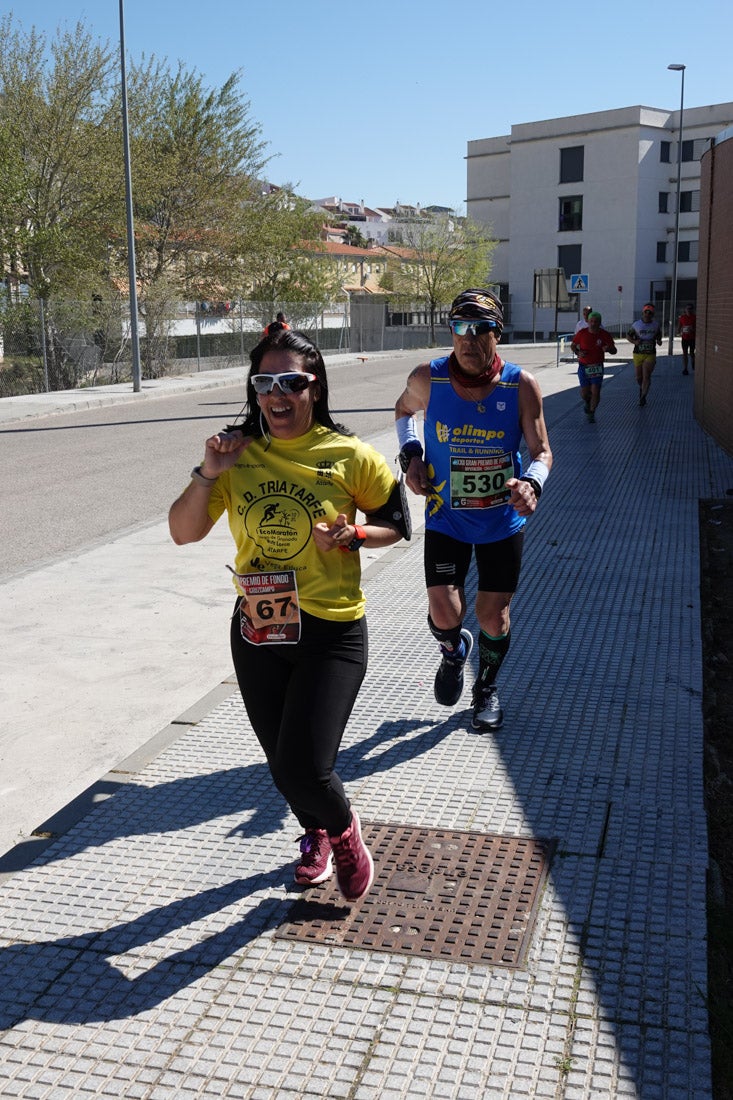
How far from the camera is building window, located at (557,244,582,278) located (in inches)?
2822

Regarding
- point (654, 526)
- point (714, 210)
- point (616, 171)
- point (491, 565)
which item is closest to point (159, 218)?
point (714, 210)

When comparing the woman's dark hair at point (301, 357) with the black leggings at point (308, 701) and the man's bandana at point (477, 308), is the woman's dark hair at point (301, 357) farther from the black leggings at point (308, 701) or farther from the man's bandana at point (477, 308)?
the man's bandana at point (477, 308)

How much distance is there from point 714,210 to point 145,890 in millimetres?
14225

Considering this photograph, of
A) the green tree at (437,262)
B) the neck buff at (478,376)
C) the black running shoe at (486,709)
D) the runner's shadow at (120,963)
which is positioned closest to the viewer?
the runner's shadow at (120,963)

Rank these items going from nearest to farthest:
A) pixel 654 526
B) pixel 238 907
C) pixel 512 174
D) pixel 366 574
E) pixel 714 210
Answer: pixel 238 907 → pixel 366 574 → pixel 654 526 → pixel 714 210 → pixel 512 174

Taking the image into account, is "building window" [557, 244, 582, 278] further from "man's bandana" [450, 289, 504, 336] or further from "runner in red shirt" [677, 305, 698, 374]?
"man's bandana" [450, 289, 504, 336]

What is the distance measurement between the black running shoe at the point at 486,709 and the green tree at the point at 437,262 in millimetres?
60323

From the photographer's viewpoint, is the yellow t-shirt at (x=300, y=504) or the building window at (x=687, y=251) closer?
the yellow t-shirt at (x=300, y=504)

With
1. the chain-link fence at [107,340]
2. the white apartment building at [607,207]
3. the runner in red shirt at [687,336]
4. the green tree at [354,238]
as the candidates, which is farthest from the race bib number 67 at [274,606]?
the green tree at [354,238]

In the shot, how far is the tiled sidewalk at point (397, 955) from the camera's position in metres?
2.79

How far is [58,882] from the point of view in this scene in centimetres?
373

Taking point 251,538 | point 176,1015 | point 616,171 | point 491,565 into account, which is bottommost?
point 176,1015

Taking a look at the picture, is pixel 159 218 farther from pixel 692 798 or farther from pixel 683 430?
pixel 692 798

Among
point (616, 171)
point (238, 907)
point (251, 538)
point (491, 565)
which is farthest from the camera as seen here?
point (616, 171)
